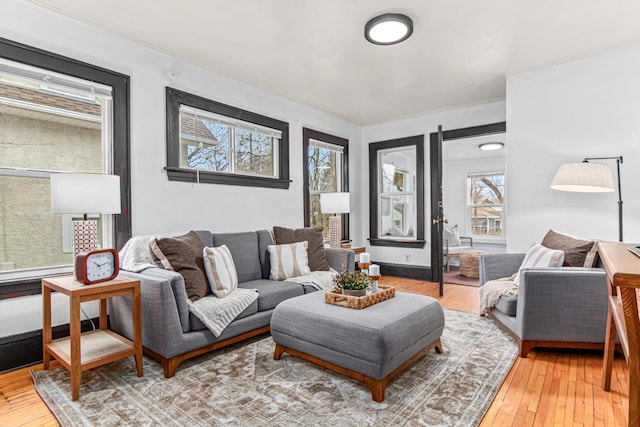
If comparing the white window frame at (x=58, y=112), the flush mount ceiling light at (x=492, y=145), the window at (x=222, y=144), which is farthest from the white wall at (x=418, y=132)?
the white window frame at (x=58, y=112)

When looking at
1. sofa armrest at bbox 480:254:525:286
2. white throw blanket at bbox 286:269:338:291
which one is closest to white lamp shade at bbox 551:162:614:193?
sofa armrest at bbox 480:254:525:286

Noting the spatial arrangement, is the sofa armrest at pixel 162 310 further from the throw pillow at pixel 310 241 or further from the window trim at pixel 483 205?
the window trim at pixel 483 205

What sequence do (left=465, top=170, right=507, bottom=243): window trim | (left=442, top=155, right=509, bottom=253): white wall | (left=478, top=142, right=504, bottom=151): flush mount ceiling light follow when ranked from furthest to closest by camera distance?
(left=442, top=155, right=509, bottom=253): white wall < (left=465, top=170, right=507, bottom=243): window trim < (left=478, top=142, right=504, bottom=151): flush mount ceiling light

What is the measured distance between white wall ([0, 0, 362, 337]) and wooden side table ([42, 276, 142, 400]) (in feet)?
1.06

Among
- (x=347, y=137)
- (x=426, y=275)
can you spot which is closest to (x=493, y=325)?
(x=426, y=275)

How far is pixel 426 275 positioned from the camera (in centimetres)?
523

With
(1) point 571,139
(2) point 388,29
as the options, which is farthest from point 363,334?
(1) point 571,139

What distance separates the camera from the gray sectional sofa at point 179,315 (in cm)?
218

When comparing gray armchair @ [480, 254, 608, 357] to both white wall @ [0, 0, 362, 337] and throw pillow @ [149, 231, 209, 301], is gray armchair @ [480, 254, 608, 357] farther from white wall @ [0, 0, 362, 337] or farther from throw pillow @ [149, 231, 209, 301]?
white wall @ [0, 0, 362, 337]

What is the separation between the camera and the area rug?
1756 millimetres

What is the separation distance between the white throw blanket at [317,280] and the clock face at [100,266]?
59.2 inches

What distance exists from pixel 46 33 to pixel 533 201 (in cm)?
447

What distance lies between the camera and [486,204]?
751cm

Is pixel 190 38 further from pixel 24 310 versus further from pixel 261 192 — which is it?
pixel 24 310
